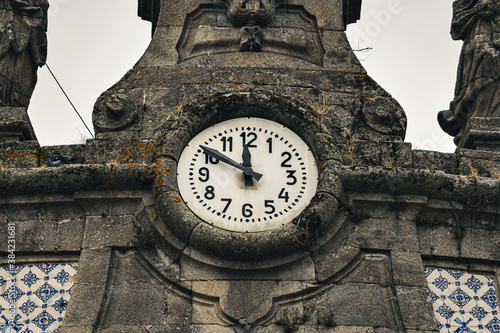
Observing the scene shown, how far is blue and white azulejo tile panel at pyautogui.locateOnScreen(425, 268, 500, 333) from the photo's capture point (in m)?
13.4

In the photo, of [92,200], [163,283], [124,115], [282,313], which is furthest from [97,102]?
[282,313]

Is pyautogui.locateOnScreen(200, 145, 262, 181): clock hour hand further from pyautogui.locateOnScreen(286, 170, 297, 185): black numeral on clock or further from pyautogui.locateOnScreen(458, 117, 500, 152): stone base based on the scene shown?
pyautogui.locateOnScreen(458, 117, 500, 152): stone base

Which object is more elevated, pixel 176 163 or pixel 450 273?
pixel 176 163

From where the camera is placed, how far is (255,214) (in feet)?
44.8

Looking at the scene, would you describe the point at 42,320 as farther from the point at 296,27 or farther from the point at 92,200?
the point at 296,27

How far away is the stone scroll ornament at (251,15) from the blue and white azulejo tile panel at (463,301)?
380 centimetres

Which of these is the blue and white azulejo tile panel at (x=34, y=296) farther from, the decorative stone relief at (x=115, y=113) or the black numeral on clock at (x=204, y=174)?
the decorative stone relief at (x=115, y=113)

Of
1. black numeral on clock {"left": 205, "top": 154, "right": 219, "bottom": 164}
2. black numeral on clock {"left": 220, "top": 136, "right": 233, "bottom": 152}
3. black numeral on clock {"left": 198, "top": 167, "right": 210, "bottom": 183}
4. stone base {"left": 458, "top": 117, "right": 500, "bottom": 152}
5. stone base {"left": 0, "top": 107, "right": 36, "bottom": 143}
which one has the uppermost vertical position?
stone base {"left": 458, "top": 117, "right": 500, "bottom": 152}

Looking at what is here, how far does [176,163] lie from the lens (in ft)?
45.7

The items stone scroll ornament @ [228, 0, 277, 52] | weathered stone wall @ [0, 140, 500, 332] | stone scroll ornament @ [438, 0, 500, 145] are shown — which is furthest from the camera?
stone scroll ornament @ [228, 0, 277, 52]

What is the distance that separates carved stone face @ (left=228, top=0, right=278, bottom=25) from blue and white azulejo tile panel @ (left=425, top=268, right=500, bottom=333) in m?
3.99

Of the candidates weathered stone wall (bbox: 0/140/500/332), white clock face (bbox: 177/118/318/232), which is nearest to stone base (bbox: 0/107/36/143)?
weathered stone wall (bbox: 0/140/500/332)

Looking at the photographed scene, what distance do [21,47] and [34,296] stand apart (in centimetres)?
338

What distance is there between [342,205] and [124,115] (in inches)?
110
